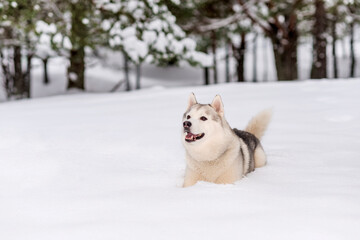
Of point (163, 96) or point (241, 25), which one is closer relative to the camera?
point (163, 96)

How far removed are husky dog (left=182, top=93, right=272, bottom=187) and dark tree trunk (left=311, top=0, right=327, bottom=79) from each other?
45.9ft

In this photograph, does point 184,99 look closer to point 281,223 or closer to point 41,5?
point 41,5

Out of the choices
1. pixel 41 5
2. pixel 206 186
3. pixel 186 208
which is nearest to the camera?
pixel 186 208

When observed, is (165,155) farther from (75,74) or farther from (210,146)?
(75,74)

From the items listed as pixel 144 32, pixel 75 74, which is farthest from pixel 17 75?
pixel 144 32

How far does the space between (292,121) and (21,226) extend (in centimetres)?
575

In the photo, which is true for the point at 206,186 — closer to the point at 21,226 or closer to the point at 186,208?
the point at 186,208

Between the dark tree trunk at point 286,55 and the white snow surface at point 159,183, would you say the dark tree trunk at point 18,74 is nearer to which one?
the dark tree trunk at point 286,55

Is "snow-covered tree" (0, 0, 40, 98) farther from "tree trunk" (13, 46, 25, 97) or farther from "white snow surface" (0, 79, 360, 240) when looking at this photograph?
"white snow surface" (0, 79, 360, 240)

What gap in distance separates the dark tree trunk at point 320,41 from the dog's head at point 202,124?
14281mm

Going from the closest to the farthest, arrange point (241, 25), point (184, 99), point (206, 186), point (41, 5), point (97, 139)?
point (206, 186)
point (97, 139)
point (184, 99)
point (41, 5)
point (241, 25)

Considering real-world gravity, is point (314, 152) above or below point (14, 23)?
below

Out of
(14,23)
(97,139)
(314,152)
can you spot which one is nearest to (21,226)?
(97,139)

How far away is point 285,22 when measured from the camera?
18.8m
